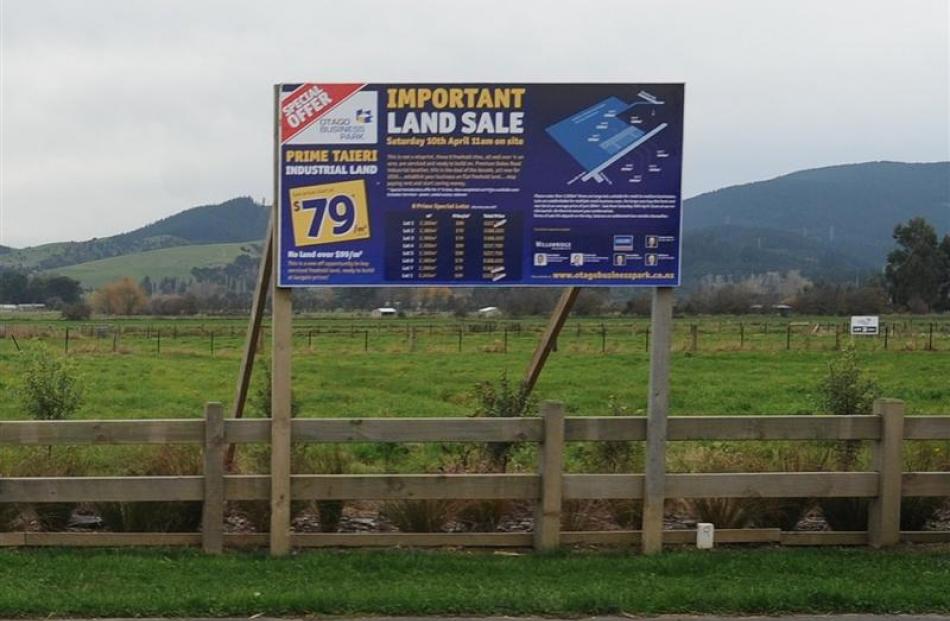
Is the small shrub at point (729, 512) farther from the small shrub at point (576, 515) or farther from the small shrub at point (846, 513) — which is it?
the small shrub at point (576, 515)

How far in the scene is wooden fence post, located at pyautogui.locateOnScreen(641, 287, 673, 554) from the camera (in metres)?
7.55

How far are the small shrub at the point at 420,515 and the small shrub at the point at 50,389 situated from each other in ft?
15.0

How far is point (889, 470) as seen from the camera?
7672mm

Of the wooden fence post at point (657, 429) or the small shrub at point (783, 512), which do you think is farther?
the small shrub at point (783, 512)

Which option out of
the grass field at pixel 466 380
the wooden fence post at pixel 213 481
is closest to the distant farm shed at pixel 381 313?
the grass field at pixel 466 380

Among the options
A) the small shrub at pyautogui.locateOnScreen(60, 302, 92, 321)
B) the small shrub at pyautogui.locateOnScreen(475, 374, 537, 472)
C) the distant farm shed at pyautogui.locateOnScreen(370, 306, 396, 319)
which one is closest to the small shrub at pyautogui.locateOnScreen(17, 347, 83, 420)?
the small shrub at pyautogui.locateOnScreen(475, 374, 537, 472)

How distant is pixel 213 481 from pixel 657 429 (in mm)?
3432

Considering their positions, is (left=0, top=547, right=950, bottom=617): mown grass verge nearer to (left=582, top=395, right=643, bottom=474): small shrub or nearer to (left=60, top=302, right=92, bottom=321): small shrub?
(left=582, top=395, right=643, bottom=474): small shrub

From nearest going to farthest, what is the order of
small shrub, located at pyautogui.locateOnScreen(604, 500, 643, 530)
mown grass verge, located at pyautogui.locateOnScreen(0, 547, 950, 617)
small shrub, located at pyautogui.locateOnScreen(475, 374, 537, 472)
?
mown grass verge, located at pyautogui.locateOnScreen(0, 547, 950, 617) → small shrub, located at pyautogui.locateOnScreen(604, 500, 643, 530) → small shrub, located at pyautogui.locateOnScreen(475, 374, 537, 472)

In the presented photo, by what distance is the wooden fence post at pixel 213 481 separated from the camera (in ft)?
24.1

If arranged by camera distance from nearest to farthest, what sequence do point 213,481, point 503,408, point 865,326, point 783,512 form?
point 213,481 < point 783,512 < point 503,408 < point 865,326

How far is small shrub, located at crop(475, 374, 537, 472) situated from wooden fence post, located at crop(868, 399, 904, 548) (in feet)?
10.1

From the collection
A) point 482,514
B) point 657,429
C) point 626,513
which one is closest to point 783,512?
point 626,513

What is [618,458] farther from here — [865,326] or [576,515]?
[865,326]
